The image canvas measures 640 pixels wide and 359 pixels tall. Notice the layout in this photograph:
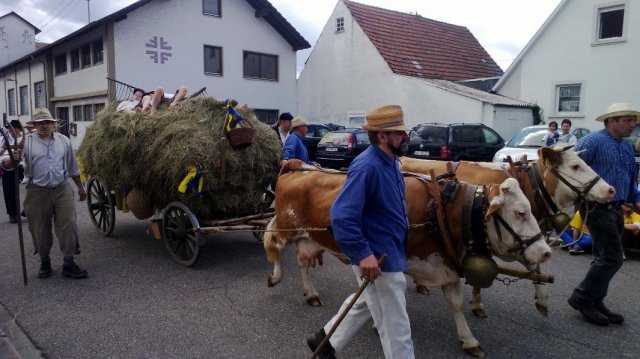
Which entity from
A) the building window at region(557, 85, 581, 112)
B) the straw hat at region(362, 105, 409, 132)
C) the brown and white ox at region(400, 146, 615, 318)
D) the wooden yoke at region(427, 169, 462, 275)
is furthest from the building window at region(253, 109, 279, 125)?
the straw hat at region(362, 105, 409, 132)

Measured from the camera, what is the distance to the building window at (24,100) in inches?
1234

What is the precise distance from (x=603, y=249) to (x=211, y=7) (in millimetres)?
23112

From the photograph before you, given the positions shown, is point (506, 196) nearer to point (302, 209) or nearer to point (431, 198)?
point (431, 198)

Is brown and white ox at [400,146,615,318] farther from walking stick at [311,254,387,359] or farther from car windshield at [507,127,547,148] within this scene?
car windshield at [507,127,547,148]

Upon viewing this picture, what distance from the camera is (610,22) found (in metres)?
18.8

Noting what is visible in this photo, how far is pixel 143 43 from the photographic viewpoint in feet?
71.2

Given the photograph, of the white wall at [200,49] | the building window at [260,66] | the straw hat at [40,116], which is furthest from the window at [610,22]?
the straw hat at [40,116]

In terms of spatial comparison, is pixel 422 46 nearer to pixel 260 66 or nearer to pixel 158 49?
pixel 260 66

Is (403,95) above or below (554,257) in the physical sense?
above

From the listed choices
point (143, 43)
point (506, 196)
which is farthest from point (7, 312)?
point (143, 43)

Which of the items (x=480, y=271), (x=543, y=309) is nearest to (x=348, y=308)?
(x=480, y=271)

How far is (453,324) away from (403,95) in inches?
731

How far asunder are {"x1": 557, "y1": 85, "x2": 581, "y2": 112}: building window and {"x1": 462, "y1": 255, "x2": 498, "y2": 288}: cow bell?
740 inches

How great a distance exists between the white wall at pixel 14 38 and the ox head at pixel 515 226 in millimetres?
48045
